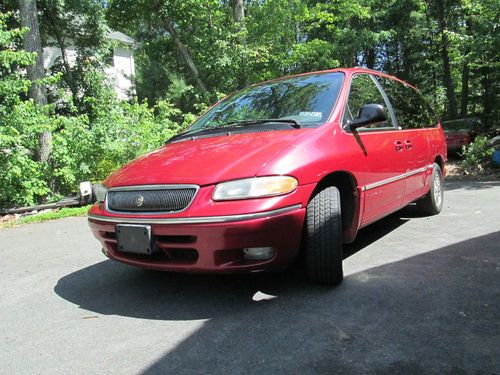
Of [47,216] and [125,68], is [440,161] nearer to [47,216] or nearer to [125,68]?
[47,216]

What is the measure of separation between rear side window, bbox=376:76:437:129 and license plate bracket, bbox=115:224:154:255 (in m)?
2.96

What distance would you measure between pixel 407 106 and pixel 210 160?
295cm

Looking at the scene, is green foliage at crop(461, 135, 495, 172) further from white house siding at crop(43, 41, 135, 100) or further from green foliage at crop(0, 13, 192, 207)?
white house siding at crop(43, 41, 135, 100)

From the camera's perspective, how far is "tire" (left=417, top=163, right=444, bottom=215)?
210 inches

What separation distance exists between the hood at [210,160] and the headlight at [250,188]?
0.05 m

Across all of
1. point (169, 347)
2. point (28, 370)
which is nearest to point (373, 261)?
point (169, 347)

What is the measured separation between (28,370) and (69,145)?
788 centimetres

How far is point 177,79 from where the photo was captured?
21.0 meters

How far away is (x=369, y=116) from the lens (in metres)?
3.40

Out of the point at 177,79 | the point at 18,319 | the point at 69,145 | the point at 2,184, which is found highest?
the point at 177,79

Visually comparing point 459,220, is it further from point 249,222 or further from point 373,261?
point 249,222

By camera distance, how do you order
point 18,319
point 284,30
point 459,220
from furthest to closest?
point 284,30
point 459,220
point 18,319

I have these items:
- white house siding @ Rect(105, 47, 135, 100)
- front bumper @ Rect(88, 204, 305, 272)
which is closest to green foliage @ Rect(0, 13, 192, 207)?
front bumper @ Rect(88, 204, 305, 272)

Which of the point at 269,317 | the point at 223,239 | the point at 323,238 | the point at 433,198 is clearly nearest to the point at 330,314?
the point at 269,317
